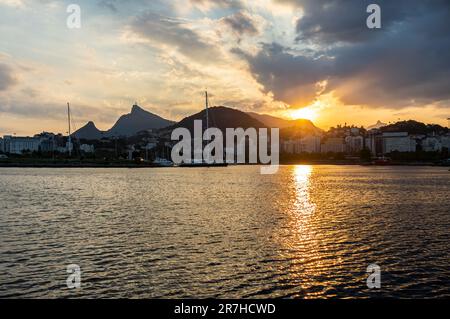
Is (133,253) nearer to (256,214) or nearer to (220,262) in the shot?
(220,262)

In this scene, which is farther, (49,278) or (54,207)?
(54,207)

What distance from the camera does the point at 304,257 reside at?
22.1 m

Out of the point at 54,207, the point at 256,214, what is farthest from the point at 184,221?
the point at 54,207

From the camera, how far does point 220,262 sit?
811 inches

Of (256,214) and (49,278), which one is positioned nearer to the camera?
(49,278)

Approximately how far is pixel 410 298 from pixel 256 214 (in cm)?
2375

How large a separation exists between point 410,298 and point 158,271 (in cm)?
1040
